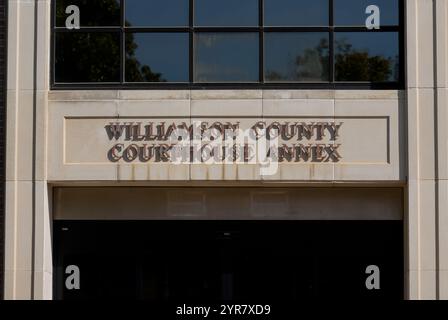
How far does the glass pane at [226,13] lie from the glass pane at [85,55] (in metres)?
1.34

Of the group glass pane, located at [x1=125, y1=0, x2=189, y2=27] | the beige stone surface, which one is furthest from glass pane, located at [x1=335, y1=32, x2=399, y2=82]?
glass pane, located at [x1=125, y1=0, x2=189, y2=27]

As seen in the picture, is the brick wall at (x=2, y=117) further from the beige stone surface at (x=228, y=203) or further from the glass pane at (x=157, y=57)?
the glass pane at (x=157, y=57)

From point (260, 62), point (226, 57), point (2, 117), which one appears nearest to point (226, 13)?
point (226, 57)

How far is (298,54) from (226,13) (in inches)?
50.5

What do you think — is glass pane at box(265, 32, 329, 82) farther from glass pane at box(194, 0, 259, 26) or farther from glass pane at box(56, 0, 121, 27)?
glass pane at box(56, 0, 121, 27)

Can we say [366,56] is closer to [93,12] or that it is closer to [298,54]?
[298,54]

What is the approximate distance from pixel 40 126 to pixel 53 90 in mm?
652

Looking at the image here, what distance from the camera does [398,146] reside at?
1745 centimetres

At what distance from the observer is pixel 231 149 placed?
17453 mm
